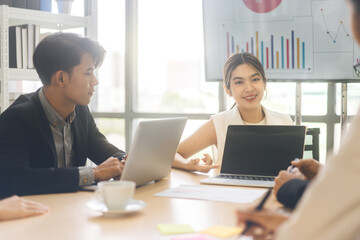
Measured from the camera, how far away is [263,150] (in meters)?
1.96

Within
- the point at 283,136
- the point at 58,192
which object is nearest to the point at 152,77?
the point at 283,136

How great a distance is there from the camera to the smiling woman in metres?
2.59

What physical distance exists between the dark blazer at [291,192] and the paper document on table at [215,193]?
0.40 feet

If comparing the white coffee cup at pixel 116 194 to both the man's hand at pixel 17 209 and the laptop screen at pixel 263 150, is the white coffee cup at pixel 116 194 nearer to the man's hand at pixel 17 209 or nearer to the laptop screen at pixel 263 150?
the man's hand at pixel 17 209

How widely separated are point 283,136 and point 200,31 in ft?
7.16

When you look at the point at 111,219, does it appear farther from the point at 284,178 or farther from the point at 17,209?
Result: the point at 284,178

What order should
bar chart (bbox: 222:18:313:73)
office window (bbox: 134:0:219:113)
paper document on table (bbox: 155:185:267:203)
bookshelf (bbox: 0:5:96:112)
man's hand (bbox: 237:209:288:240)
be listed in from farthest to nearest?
1. office window (bbox: 134:0:219:113)
2. bookshelf (bbox: 0:5:96:112)
3. bar chart (bbox: 222:18:313:73)
4. paper document on table (bbox: 155:185:267:203)
5. man's hand (bbox: 237:209:288:240)

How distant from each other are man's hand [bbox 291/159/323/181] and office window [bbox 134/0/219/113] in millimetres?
2305

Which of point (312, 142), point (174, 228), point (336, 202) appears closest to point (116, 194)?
point (174, 228)

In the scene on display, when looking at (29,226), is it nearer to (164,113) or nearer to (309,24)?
(309,24)

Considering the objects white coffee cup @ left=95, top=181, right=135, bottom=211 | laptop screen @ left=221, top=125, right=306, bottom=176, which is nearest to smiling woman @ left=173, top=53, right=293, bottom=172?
laptop screen @ left=221, top=125, right=306, bottom=176

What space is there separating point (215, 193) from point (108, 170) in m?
0.43

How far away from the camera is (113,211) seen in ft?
4.17

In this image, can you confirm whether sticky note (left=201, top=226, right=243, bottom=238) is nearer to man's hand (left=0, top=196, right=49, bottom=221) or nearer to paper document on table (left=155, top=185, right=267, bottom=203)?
paper document on table (left=155, top=185, right=267, bottom=203)
